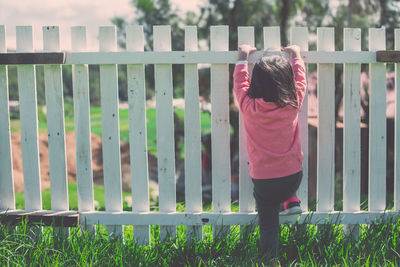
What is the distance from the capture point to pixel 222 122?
10.7 ft

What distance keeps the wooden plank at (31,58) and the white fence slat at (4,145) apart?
3.3 inches

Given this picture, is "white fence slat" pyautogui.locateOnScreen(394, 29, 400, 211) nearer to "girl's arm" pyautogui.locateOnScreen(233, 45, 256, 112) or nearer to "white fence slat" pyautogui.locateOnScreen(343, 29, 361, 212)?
"white fence slat" pyautogui.locateOnScreen(343, 29, 361, 212)

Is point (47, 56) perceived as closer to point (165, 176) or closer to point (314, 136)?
point (165, 176)

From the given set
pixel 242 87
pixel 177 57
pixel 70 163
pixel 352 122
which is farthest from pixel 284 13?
pixel 70 163

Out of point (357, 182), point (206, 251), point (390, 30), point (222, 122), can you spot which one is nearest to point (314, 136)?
point (390, 30)

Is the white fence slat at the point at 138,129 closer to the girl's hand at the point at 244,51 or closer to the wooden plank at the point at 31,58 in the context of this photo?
the wooden plank at the point at 31,58

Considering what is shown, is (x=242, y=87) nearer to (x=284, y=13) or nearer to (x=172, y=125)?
(x=172, y=125)

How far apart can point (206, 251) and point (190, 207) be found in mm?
469

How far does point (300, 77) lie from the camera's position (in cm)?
296

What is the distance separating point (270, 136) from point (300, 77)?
1.58 feet

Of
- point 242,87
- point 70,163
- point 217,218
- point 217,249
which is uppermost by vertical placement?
point 242,87

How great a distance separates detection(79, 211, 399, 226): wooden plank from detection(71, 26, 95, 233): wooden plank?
0.50ft

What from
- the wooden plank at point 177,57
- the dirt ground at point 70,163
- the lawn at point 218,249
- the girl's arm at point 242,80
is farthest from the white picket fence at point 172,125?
the dirt ground at point 70,163

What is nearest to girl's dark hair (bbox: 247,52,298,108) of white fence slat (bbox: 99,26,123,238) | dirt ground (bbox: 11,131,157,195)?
white fence slat (bbox: 99,26,123,238)
